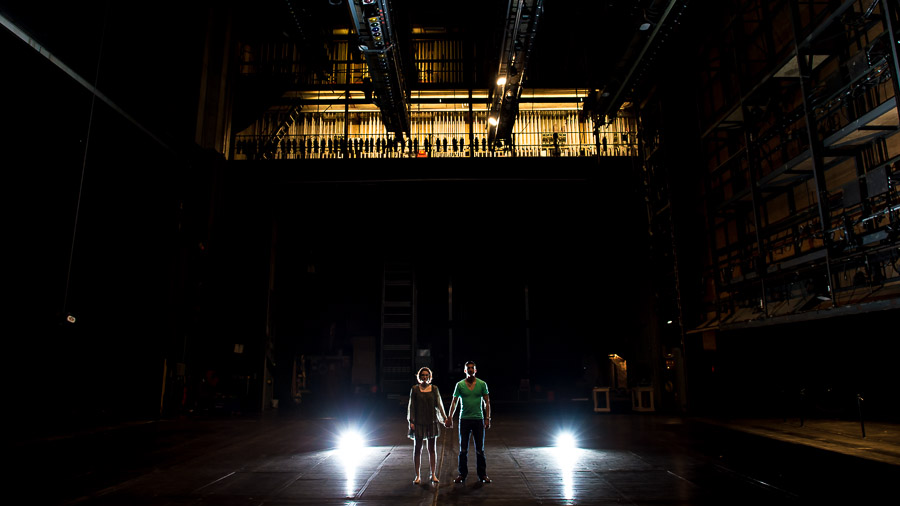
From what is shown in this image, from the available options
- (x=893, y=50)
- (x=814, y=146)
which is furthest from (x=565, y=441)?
(x=893, y=50)

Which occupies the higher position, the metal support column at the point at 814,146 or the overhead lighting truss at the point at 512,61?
the overhead lighting truss at the point at 512,61

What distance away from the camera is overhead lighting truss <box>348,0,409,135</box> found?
10.8 m

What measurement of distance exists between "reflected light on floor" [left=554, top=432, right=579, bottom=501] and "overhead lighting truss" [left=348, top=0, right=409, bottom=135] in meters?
9.71

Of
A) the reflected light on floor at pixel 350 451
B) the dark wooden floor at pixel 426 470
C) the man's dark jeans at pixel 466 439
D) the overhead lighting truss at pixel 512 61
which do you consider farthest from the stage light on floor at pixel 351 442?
the overhead lighting truss at pixel 512 61

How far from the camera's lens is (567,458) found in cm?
793

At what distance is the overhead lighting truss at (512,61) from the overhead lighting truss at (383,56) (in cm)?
286

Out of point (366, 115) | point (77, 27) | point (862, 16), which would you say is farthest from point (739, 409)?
point (77, 27)

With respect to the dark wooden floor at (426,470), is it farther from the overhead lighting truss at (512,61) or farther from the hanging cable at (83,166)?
the overhead lighting truss at (512,61)

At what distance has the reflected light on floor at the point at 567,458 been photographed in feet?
19.4

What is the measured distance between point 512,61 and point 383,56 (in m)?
3.40

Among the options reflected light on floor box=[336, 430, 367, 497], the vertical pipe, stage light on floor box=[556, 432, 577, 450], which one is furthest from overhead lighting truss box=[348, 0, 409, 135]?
stage light on floor box=[556, 432, 577, 450]

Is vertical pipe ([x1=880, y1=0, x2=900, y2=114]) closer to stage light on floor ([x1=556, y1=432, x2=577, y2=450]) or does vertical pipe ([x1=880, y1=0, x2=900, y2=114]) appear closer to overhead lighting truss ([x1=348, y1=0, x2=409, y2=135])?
stage light on floor ([x1=556, y1=432, x2=577, y2=450])

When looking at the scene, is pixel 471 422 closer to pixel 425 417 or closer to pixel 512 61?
pixel 425 417

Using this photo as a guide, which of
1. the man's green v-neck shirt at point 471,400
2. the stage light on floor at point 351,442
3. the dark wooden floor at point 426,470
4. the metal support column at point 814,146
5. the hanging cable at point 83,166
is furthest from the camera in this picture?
the hanging cable at point 83,166
